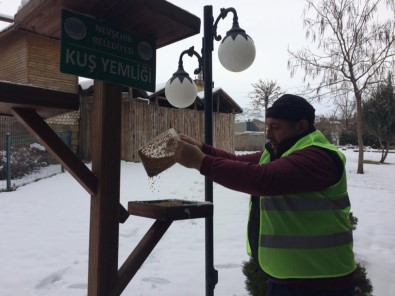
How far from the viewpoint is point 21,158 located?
39.0 feet

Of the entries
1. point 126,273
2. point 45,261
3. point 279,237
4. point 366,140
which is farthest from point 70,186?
point 366,140

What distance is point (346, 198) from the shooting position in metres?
1.83

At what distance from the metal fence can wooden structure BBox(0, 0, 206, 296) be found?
9.64 metres

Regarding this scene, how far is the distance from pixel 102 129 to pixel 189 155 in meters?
0.70

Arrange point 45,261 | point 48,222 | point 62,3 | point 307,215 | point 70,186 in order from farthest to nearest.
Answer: point 70,186 → point 48,222 → point 45,261 → point 62,3 → point 307,215

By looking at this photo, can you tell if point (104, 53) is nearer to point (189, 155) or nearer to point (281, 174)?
point (189, 155)

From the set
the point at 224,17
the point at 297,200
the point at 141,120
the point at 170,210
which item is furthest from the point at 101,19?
the point at 141,120

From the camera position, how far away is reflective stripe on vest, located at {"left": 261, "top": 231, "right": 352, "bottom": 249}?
1.74m

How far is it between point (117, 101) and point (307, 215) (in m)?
1.31

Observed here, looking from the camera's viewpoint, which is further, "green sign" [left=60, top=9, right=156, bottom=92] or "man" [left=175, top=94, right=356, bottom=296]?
"green sign" [left=60, top=9, right=156, bottom=92]

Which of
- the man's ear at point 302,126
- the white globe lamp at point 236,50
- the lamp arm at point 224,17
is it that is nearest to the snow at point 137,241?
the man's ear at point 302,126

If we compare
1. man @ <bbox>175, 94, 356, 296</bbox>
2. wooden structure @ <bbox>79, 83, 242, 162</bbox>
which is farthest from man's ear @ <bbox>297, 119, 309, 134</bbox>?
wooden structure @ <bbox>79, 83, 242, 162</bbox>

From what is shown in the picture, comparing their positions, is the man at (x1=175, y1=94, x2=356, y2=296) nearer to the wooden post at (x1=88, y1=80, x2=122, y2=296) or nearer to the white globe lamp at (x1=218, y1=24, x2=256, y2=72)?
the wooden post at (x1=88, y1=80, x2=122, y2=296)

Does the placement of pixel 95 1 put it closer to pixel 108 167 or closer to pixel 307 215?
pixel 108 167
